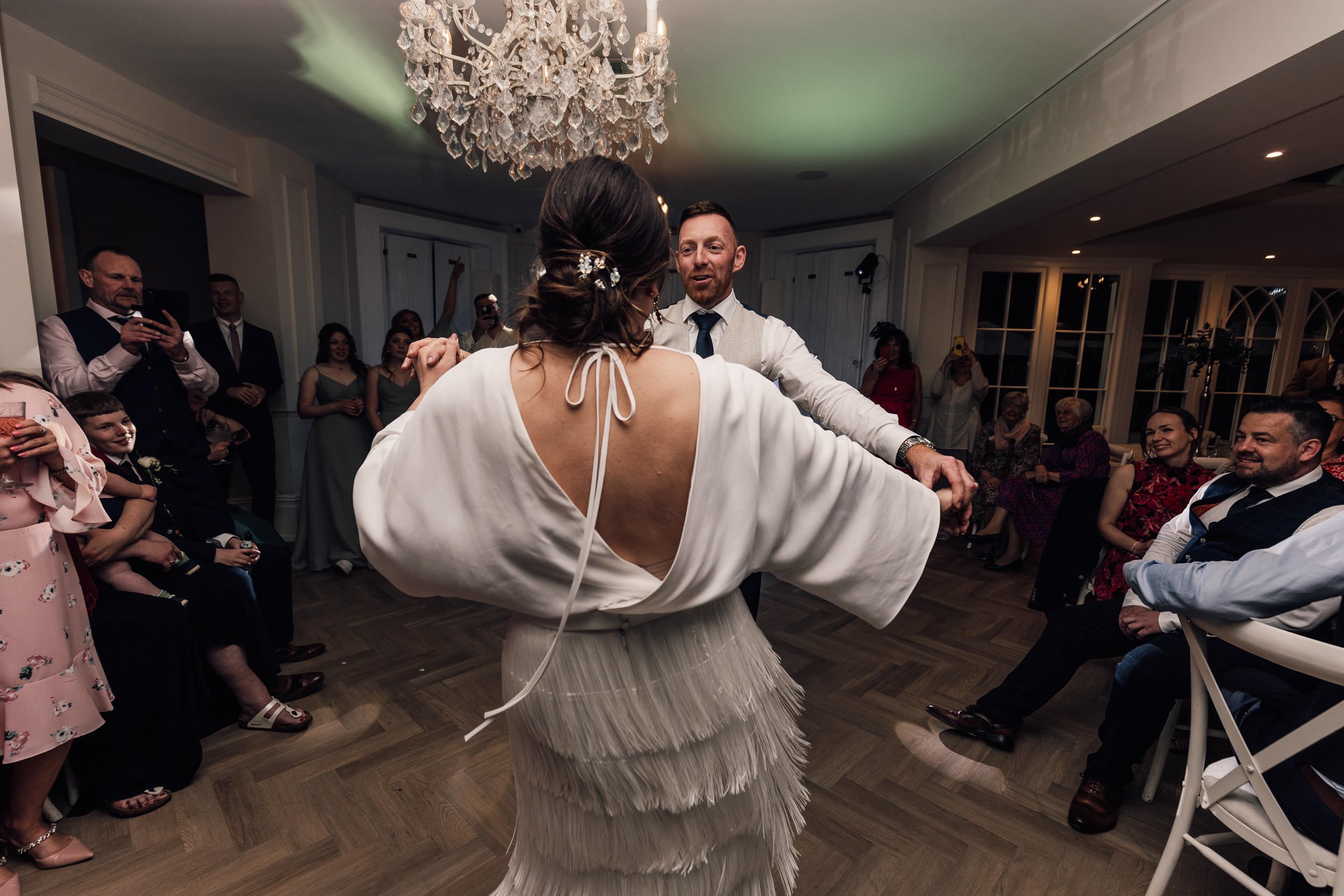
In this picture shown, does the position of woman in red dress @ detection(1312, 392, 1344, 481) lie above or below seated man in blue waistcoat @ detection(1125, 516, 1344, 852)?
above

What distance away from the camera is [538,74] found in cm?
233

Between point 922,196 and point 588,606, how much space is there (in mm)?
5054

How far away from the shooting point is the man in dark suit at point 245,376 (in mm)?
3648

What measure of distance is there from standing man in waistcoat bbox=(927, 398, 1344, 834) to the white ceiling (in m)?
1.68

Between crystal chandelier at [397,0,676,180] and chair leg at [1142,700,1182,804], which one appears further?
crystal chandelier at [397,0,676,180]

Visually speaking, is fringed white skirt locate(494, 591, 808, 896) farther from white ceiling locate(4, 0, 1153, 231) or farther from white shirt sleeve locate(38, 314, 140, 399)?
white shirt sleeve locate(38, 314, 140, 399)

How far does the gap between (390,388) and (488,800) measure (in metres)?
2.77

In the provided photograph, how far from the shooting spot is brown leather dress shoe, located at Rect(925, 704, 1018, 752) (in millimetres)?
2102

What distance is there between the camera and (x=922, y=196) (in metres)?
4.84

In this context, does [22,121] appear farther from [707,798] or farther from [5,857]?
[707,798]

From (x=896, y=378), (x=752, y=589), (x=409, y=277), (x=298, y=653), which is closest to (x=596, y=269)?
(x=752, y=589)

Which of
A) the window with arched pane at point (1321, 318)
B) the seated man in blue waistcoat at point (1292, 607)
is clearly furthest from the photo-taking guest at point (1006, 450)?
the window with arched pane at point (1321, 318)

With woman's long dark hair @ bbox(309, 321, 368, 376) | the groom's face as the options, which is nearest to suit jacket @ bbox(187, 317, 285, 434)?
woman's long dark hair @ bbox(309, 321, 368, 376)

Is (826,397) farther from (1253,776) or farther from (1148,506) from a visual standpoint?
(1148,506)
